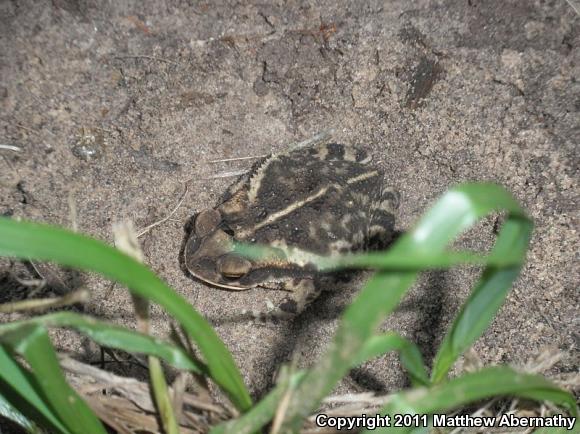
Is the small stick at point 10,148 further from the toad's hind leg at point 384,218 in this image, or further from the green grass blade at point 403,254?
the green grass blade at point 403,254

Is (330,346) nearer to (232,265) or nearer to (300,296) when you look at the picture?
(232,265)

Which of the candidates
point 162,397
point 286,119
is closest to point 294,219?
point 286,119

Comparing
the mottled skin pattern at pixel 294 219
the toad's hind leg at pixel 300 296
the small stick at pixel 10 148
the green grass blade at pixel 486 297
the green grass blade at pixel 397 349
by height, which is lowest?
the green grass blade at pixel 397 349

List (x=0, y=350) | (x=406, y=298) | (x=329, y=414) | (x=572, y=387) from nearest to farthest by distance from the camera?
(x=0, y=350)
(x=329, y=414)
(x=572, y=387)
(x=406, y=298)

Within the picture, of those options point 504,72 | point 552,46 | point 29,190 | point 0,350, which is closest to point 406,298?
point 504,72

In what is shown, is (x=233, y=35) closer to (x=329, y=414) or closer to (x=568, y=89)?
(x=568, y=89)

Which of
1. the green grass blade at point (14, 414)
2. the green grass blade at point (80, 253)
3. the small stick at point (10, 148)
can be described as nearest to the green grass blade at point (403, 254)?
the green grass blade at point (80, 253)
